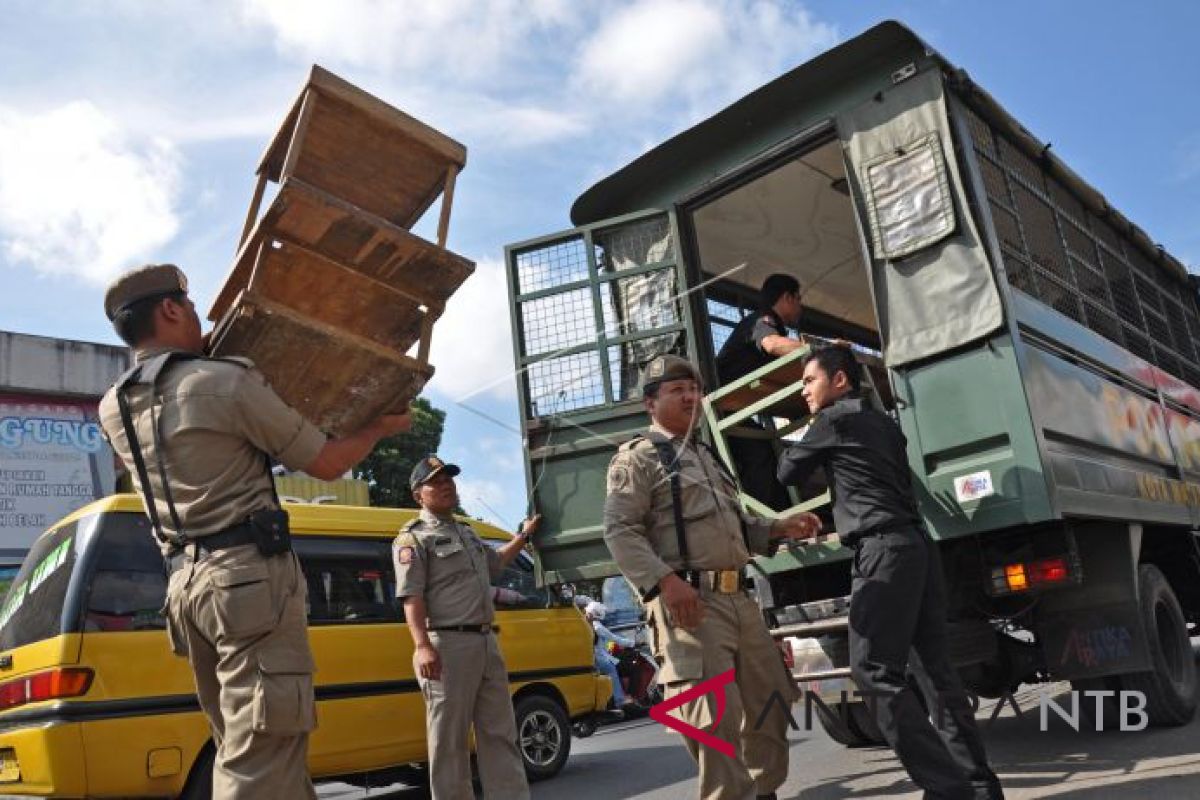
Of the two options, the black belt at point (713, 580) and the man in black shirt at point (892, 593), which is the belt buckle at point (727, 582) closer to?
the black belt at point (713, 580)

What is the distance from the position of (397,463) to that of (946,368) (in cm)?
2262

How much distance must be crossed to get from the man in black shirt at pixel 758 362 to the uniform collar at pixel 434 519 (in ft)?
5.56

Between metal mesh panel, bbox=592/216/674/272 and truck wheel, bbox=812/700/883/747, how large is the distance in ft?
9.52

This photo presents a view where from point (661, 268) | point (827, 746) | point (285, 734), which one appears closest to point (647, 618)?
point (285, 734)

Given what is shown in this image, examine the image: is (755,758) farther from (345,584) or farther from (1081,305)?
(1081,305)

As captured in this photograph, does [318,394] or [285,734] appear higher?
[318,394]

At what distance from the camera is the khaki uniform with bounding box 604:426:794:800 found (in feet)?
10.9

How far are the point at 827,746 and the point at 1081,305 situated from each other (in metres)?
3.29

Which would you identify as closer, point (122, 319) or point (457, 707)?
point (122, 319)

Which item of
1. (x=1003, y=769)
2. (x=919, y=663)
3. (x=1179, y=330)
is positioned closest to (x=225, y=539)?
(x=919, y=663)

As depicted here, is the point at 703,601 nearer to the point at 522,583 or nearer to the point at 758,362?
the point at 758,362

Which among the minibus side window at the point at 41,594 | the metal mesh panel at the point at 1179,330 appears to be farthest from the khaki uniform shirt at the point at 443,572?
the metal mesh panel at the point at 1179,330

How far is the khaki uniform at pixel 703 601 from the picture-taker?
10.9 ft

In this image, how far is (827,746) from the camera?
6.65 m
